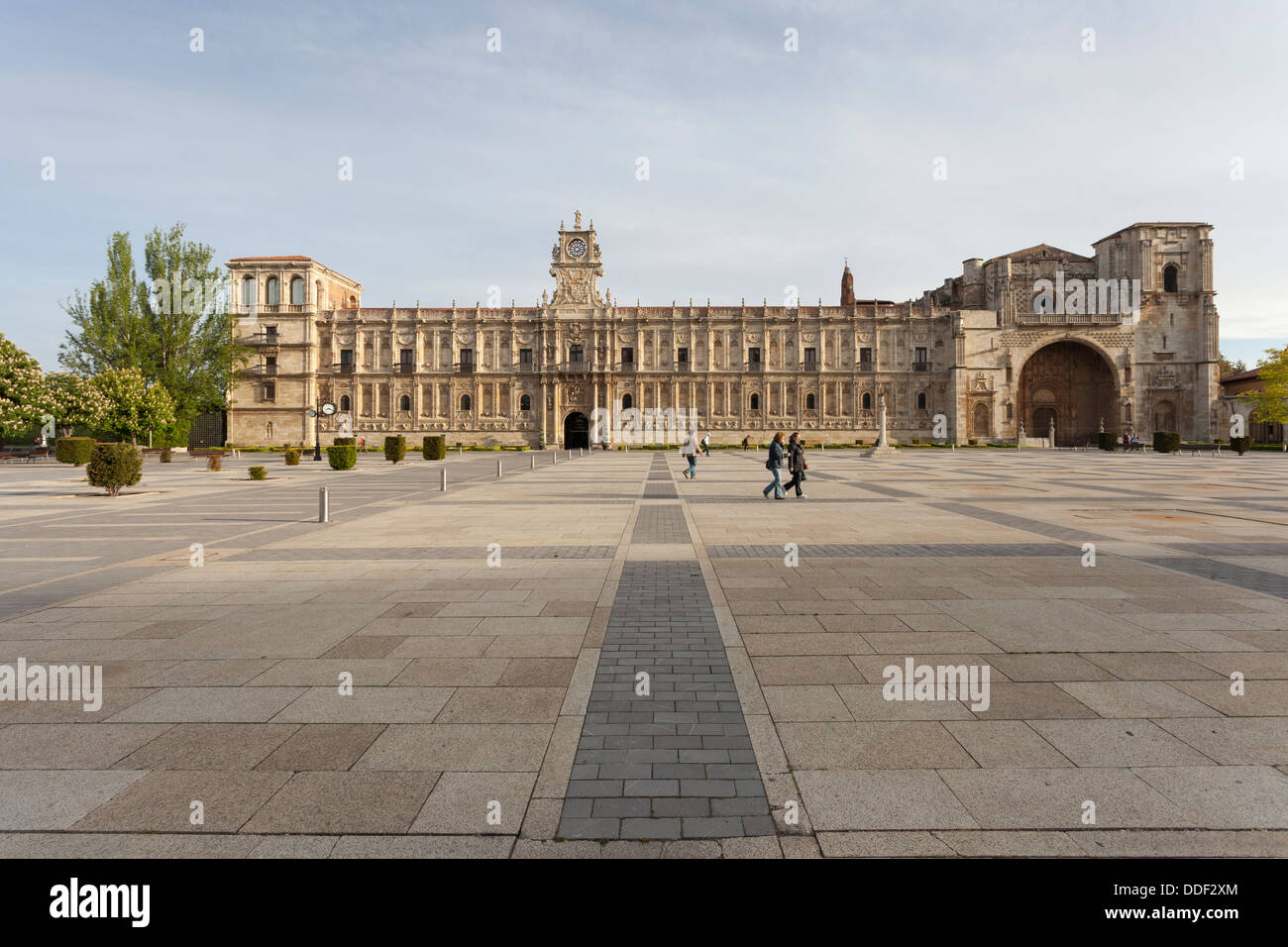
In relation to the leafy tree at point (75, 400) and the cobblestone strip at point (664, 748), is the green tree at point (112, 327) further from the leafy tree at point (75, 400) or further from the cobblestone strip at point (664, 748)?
the cobblestone strip at point (664, 748)

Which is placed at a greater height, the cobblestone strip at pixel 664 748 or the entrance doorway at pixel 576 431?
the entrance doorway at pixel 576 431

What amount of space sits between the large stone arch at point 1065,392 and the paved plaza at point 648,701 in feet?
201

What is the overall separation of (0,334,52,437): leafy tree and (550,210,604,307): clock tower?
1475 inches

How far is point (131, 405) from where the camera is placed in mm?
38094

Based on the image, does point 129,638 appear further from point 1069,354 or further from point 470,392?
point 1069,354

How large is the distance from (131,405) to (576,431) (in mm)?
34632

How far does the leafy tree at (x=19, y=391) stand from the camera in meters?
40.8

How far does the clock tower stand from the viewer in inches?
2504

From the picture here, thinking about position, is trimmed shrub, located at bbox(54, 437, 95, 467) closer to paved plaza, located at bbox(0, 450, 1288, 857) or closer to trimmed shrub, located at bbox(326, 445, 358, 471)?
trimmed shrub, located at bbox(326, 445, 358, 471)

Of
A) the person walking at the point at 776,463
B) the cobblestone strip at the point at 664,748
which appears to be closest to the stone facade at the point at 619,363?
the person walking at the point at 776,463
